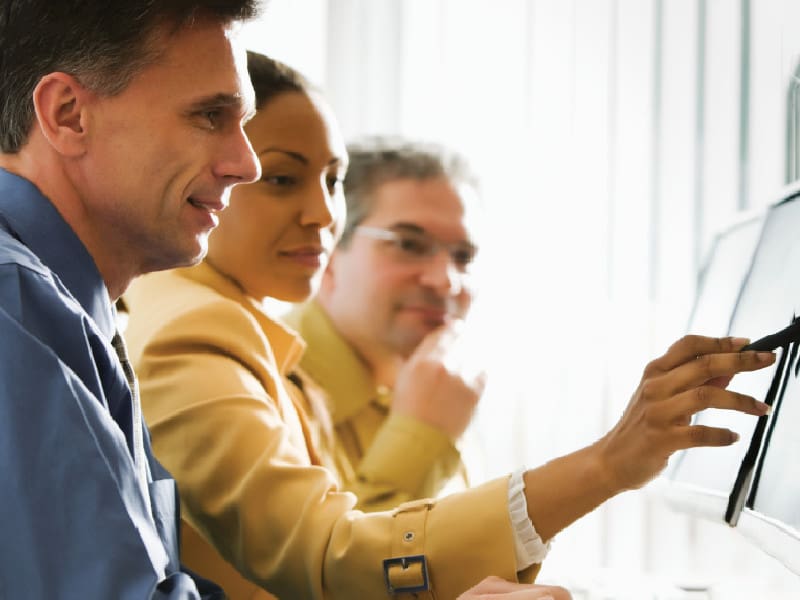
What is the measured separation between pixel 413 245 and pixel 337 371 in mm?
229

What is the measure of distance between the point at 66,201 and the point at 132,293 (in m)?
0.39

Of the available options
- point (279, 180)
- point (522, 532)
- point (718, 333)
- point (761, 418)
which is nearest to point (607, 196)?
point (718, 333)

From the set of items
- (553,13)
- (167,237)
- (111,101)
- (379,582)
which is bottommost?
(379,582)

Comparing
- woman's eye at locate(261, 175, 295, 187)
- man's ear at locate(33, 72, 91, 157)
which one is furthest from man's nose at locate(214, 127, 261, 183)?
woman's eye at locate(261, 175, 295, 187)

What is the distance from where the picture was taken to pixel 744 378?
3.00 feet

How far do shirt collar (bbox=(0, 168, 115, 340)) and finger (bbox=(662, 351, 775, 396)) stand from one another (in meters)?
0.45

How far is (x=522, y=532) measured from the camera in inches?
32.6

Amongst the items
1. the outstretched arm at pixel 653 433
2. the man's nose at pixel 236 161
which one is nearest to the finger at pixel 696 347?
the outstretched arm at pixel 653 433

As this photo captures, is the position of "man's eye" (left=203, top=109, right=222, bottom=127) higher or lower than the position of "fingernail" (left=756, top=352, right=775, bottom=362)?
higher

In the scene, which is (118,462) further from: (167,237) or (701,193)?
(701,193)

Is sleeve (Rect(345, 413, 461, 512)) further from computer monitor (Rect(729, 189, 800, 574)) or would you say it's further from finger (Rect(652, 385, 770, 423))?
finger (Rect(652, 385, 770, 423))

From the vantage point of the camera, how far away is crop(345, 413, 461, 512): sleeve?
121cm

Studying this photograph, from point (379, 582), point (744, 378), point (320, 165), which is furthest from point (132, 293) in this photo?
point (744, 378)

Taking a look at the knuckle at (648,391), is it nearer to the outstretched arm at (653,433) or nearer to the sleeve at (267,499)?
the outstretched arm at (653,433)
